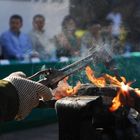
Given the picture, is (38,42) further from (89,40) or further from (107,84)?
(107,84)

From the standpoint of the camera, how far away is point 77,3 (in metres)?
13.3

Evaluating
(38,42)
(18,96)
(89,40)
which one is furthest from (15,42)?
(18,96)

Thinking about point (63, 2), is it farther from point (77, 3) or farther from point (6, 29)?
point (6, 29)

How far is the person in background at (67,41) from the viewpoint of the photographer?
9531mm

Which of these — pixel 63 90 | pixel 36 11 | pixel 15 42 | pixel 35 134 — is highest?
pixel 36 11

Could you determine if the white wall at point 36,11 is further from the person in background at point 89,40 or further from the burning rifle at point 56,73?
the burning rifle at point 56,73

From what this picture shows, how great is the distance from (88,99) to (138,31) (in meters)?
16.7

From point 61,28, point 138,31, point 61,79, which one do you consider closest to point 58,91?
point 61,79

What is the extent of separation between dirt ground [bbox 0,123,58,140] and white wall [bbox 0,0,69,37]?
2.24 metres

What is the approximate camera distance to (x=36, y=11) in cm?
1118

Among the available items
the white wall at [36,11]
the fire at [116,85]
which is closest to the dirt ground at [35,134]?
the white wall at [36,11]

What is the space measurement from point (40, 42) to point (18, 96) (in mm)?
7036

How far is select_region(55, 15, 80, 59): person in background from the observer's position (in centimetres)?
953

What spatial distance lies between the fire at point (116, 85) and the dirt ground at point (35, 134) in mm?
4076
